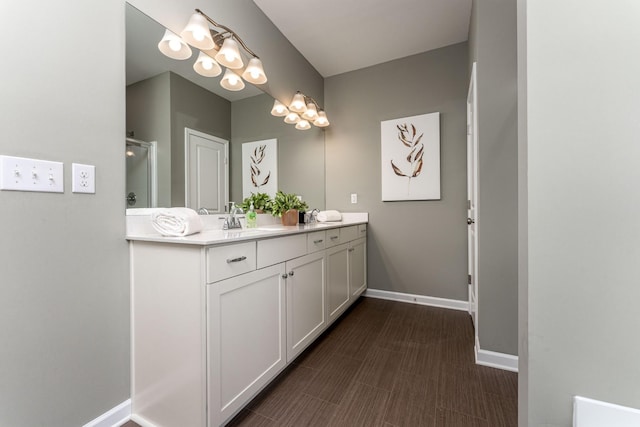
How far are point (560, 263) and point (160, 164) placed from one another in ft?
5.62

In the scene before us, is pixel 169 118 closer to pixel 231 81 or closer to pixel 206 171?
pixel 206 171

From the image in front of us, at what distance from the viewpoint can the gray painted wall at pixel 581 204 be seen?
563 millimetres

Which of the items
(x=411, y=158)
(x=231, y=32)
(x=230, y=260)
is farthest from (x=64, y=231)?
(x=411, y=158)

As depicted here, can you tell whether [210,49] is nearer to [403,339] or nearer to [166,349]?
[166,349]

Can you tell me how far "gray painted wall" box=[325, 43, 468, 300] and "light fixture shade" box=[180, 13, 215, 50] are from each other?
1799mm

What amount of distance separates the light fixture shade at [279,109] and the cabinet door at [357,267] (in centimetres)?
141

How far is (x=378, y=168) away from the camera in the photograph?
2.91m

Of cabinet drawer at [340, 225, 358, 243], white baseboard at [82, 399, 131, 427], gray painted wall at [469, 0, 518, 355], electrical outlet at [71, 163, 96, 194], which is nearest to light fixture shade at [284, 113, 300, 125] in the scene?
cabinet drawer at [340, 225, 358, 243]

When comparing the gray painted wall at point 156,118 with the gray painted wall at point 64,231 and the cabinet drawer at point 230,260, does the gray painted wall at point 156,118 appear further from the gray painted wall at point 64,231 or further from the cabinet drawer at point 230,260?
the cabinet drawer at point 230,260

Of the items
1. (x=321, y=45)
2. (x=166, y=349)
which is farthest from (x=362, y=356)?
(x=321, y=45)

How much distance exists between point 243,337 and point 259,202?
3.78ft

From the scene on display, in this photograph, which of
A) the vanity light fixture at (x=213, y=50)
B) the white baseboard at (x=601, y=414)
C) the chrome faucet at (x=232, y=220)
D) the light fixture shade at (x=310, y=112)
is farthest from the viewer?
the light fixture shade at (x=310, y=112)

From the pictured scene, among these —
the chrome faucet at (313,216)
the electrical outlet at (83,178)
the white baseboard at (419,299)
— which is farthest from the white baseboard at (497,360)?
the electrical outlet at (83,178)

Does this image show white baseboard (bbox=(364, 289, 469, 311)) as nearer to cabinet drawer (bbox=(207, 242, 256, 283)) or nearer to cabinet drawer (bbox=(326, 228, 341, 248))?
cabinet drawer (bbox=(326, 228, 341, 248))
